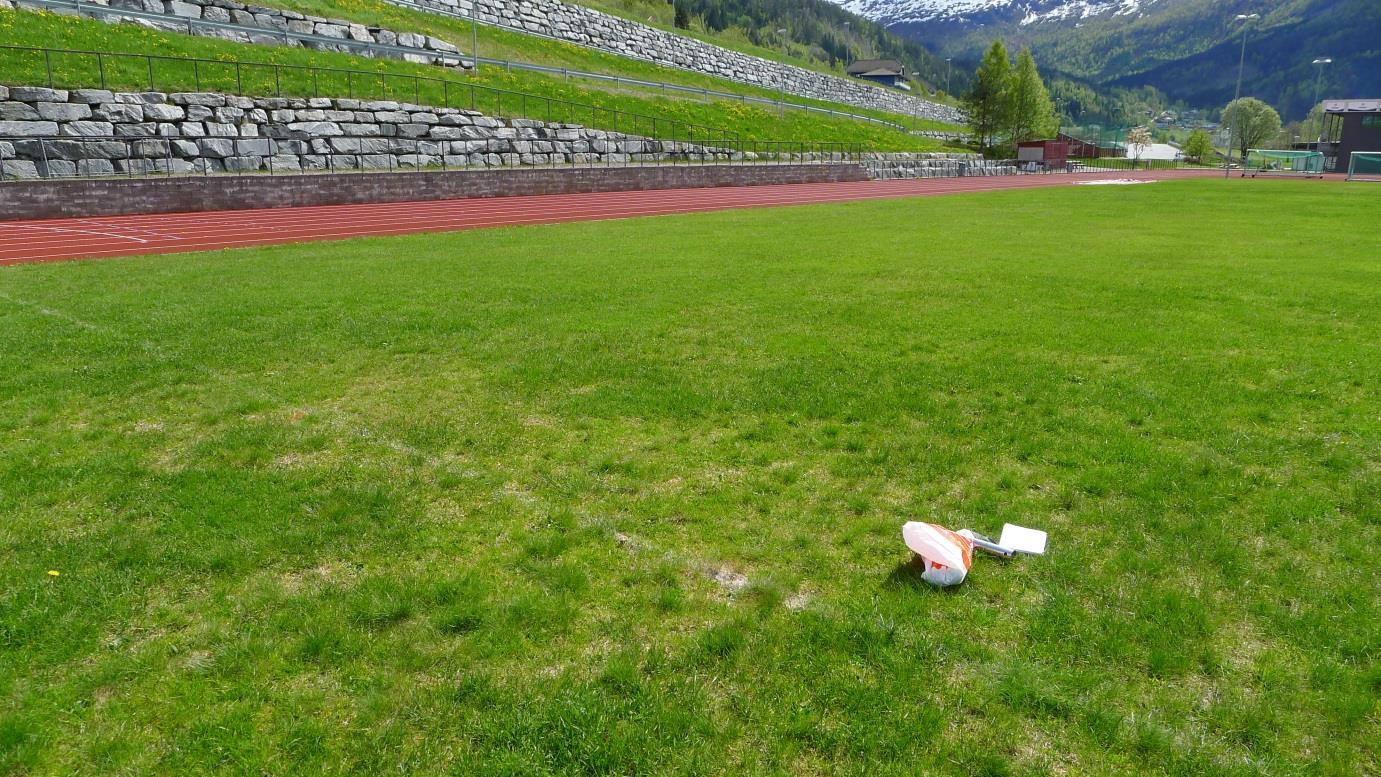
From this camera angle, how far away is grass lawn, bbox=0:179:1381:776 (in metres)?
3.16

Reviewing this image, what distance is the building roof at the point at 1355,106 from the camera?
78938 millimetres

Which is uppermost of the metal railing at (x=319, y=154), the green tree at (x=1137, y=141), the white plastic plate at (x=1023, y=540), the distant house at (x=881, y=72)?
the distant house at (x=881, y=72)

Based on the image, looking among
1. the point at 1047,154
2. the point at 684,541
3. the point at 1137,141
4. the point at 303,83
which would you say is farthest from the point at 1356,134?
the point at 684,541

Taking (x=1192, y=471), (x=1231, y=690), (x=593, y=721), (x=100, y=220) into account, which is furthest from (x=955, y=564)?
(x=100, y=220)

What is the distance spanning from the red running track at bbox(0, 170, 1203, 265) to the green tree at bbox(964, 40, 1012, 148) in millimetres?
56612

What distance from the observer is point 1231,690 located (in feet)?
11.0

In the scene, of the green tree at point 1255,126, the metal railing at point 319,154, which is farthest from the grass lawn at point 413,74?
the green tree at point 1255,126

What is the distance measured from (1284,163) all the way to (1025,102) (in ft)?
78.5

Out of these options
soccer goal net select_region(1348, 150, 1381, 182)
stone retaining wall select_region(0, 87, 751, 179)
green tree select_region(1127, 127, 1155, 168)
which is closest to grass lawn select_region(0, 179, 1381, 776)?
stone retaining wall select_region(0, 87, 751, 179)

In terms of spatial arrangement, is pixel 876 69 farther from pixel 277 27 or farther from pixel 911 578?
pixel 911 578

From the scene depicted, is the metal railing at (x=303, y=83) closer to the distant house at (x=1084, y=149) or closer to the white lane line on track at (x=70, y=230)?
the white lane line on track at (x=70, y=230)

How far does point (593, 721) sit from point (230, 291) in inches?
451

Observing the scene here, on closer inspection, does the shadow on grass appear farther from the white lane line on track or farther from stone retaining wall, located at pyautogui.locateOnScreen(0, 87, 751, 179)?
stone retaining wall, located at pyautogui.locateOnScreen(0, 87, 751, 179)

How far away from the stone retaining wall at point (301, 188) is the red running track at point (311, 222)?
448mm
